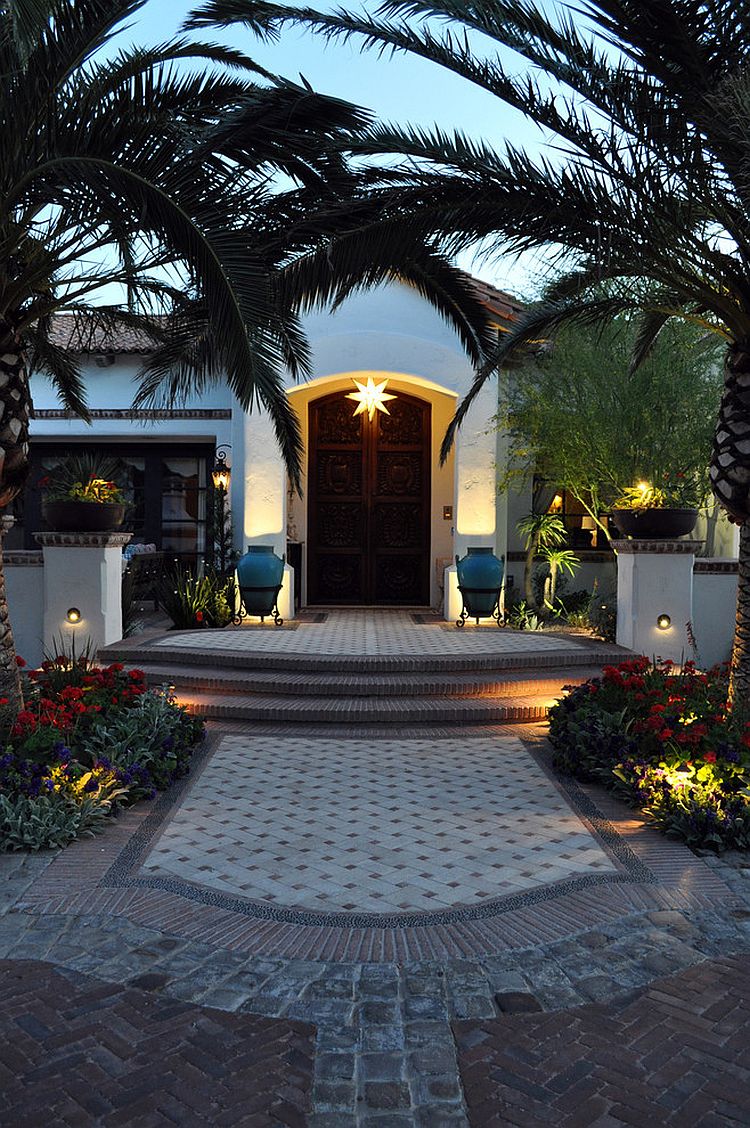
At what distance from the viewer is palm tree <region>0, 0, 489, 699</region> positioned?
4961mm

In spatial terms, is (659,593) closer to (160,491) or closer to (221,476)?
(221,476)

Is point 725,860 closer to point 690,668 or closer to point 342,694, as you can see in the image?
point 690,668

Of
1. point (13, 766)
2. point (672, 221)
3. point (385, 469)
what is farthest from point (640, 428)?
point (13, 766)

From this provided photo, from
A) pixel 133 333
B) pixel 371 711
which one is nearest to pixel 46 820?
pixel 371 711

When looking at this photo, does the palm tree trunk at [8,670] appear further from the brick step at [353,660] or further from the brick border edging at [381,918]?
the brick step at [353,660]

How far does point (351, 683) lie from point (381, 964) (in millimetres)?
5128

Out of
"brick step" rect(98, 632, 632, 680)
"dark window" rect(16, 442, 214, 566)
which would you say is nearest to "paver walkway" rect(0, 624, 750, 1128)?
"brick step" rect(98, 632, 632, 680)

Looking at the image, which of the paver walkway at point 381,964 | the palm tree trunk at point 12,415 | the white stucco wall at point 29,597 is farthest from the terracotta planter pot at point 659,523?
the white stucco wall at point 29,597

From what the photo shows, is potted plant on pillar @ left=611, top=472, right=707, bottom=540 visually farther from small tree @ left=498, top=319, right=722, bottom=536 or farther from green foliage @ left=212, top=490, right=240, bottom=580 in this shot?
green foliage @ left=212, top=490, right=240, bottom=580

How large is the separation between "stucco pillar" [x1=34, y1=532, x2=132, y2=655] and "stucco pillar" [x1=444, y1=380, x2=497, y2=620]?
206 inches

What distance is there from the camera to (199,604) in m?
12.1

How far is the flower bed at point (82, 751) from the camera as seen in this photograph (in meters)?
5.09

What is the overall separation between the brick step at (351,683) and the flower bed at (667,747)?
1.49m

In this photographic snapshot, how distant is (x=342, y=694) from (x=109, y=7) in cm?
602
